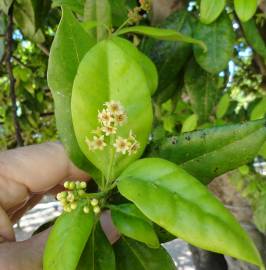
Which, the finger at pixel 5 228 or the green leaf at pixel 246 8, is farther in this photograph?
the green leaf at pixel 246 8

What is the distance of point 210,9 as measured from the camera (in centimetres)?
89

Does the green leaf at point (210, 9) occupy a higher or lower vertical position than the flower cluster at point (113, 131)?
higher

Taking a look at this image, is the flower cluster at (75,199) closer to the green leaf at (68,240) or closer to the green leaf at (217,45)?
the green leaf at (68,240)

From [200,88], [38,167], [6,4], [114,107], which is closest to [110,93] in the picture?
[114,107]

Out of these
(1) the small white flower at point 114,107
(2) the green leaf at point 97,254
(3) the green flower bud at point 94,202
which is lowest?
(2) the green leaf at point 97,254

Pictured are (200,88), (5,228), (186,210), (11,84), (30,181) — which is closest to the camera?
(186,210)

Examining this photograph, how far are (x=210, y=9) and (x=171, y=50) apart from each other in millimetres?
129

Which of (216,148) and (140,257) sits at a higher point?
(216,148)

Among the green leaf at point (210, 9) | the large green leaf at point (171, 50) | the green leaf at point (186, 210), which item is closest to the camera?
the green leaf at point (186, 210)

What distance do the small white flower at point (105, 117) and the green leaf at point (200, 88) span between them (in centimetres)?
53

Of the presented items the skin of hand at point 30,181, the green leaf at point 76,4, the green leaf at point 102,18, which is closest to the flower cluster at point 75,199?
the skin of hand at point 30,181

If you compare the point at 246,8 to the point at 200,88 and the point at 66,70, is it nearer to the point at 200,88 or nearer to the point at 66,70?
the point at 200,88

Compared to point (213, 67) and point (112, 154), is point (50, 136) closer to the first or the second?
point (213, 67)

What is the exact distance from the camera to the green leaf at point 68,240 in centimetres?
49
